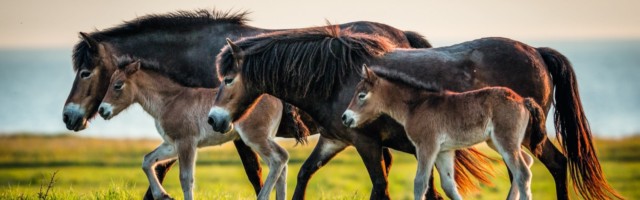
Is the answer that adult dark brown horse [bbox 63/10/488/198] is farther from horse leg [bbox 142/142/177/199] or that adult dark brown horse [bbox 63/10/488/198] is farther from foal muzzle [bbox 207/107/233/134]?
foal muzzle [bbox 207/107/233/134]

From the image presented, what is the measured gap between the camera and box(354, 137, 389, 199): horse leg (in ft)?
37.8

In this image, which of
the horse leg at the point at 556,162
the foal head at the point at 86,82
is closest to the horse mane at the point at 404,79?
the horse leg at the point at 556,162

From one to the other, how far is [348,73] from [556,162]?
2205mm

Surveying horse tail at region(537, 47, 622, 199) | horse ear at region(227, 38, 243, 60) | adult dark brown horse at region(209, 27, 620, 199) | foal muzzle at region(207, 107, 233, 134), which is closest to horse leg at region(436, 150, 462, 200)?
adult dark brown horse at region(209, 27, 620, 199)

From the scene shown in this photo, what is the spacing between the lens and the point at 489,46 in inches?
478

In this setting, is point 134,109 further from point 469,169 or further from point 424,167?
point 424,167

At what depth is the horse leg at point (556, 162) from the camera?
11.6 meters

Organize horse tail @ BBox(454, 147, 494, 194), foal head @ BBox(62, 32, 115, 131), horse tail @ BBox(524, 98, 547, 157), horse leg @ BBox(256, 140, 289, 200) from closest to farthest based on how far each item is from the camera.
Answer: horse tail @ BBox(524, 98, 547, 157)
horse leg @ BBox(256, 140, 289, 200)
foal head @ BBox(62, 32, 115, 131)
horse tail @ BBox(454, 147, 494, 194)

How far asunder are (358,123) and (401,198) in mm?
9531

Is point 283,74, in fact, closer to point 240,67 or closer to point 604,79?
point 240,67

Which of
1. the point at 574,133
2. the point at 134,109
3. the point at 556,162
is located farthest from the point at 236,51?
the point at 134,109

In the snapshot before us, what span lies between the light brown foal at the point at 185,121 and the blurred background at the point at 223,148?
90cm

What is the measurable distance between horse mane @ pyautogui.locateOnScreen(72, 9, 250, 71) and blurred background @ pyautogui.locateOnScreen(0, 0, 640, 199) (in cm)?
16

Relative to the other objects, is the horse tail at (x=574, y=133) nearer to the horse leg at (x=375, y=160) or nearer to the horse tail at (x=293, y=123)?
the horse leg at (x=375, y=160)
